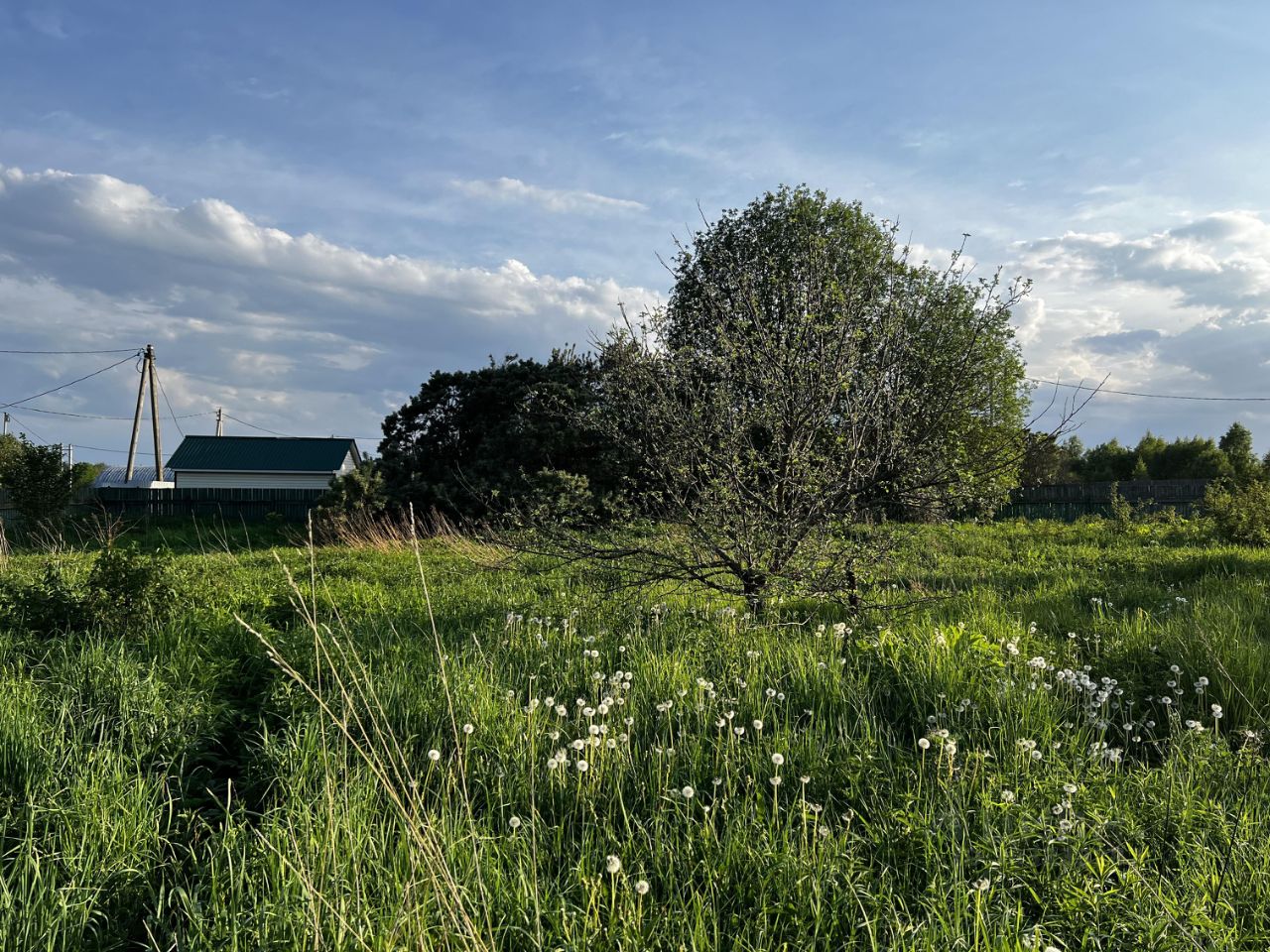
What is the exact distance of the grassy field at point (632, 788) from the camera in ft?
8.63

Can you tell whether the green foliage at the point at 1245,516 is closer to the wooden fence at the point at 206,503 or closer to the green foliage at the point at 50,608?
the green foliage at the point at 50,608

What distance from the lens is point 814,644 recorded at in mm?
5676

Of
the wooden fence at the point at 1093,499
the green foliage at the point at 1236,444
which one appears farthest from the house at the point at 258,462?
the green foliage at the point at 1236,444

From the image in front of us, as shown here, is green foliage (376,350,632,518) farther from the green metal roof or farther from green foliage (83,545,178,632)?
the green metal roof

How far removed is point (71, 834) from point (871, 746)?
11.4 ft

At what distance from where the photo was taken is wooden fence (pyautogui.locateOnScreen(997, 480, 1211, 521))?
88.9 ft

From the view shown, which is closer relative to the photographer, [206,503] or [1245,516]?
[1245,516]

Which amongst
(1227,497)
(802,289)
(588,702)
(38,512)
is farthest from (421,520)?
(1227,497)

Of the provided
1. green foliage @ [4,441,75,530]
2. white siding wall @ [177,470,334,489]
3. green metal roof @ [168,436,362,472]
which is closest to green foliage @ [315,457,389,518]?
green foliage @ [4,441,75,530]

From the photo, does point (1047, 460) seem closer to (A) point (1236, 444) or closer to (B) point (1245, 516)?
(A) point (1236, 444)

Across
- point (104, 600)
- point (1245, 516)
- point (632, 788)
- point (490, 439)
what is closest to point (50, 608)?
point (104, 600)

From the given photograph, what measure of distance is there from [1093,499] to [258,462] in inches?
1519

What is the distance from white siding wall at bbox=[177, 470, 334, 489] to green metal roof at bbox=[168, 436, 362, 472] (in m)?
0.28

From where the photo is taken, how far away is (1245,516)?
14695mm
